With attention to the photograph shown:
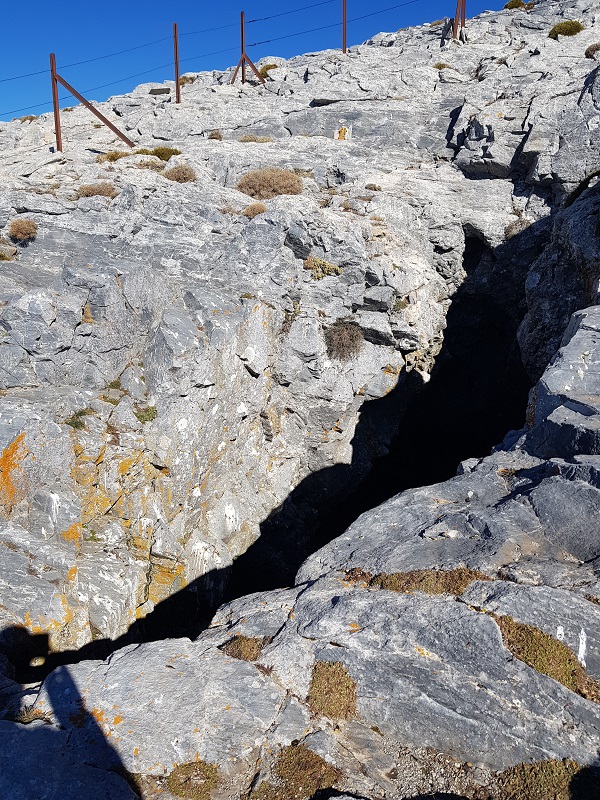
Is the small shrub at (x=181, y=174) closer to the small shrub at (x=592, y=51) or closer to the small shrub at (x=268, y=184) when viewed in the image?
the small shrub at (x=268, y=184)

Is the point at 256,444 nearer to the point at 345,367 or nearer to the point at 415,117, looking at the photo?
the point at 345,367

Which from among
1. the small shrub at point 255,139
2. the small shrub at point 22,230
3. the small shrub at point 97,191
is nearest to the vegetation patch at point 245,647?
the small shrub at point 22,230

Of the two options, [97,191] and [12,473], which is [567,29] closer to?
[97,191]

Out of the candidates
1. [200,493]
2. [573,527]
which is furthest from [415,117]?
[573,527]

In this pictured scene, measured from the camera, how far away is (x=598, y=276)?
56.0 feet

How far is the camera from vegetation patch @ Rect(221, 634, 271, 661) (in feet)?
27.2

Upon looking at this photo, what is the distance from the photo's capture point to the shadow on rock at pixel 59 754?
6.68 meters

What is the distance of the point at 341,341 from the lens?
69.6ft

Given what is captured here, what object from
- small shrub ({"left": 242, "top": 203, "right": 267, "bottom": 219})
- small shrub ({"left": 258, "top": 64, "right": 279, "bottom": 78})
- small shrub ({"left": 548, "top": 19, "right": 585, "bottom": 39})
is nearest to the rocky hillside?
small shrub ({"left": 242, "top": 203, "right": 267, "bottom": 219})

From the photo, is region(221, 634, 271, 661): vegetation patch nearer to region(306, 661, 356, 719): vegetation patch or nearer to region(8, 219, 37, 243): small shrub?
region(306, 661, 356, 719): vegetation patch

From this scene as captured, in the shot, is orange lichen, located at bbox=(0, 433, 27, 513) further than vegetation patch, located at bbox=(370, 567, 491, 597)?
Yes

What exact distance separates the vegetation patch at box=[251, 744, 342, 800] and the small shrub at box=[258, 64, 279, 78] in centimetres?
4639

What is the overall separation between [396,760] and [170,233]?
2004cm

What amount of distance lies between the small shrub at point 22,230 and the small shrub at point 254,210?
29.0 ft
